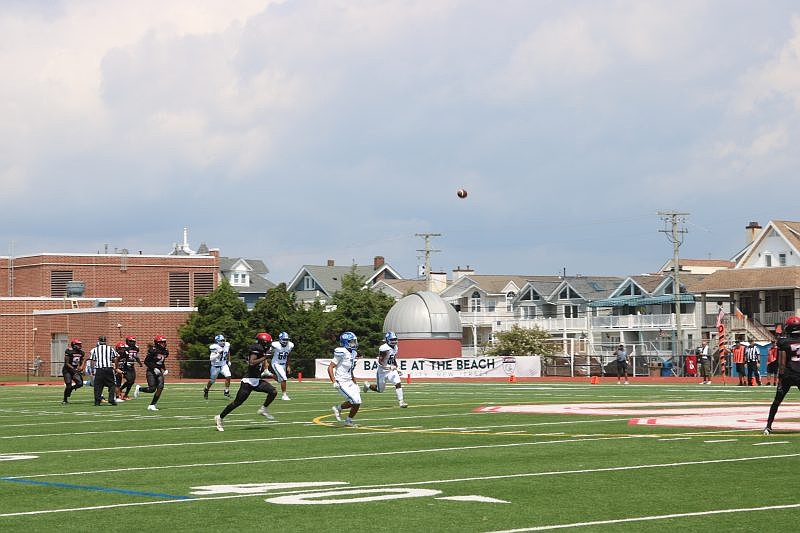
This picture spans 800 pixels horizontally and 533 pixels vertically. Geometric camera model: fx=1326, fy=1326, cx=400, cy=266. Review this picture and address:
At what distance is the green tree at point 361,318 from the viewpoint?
9175 cm

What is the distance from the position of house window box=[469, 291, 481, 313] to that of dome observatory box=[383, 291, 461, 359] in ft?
141

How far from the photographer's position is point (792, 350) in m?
19.6

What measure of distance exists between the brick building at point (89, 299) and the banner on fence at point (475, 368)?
15617 mm

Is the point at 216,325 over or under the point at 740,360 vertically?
over

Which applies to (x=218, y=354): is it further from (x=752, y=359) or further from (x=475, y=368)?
(x=475, y=368)

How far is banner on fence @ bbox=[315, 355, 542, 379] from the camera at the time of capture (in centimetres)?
6675

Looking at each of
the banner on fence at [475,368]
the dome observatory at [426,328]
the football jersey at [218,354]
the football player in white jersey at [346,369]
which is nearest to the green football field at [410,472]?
the football player in white jersey at [346,369]

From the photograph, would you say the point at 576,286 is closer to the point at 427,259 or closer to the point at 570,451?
the point at 427,259

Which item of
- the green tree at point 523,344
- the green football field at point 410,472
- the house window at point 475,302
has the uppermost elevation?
the house window at point 475,302

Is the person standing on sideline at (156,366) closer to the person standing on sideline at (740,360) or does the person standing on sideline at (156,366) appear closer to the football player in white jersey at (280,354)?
the football player in white jersey at (280,354)

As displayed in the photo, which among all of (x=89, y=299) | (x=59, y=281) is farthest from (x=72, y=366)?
(x=59, y=281)

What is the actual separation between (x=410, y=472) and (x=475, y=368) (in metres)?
51.7

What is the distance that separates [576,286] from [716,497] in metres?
102

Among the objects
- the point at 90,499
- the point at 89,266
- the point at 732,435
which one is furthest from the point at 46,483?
the point at 89,266
